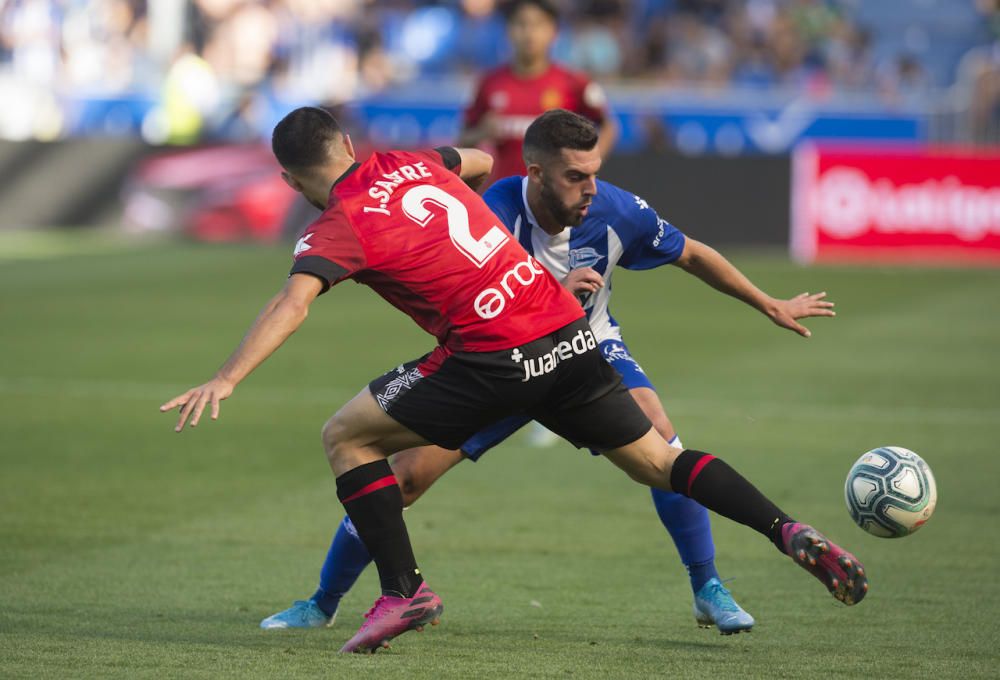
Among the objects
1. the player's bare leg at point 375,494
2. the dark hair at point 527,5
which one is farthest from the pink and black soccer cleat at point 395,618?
the dark hair at point 527,5

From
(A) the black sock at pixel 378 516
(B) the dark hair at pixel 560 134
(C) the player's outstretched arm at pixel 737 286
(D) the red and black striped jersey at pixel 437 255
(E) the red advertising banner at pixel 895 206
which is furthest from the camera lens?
(E) the red advertising banner at pixel 895 206

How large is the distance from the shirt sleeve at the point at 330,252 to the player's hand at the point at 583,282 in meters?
0.82

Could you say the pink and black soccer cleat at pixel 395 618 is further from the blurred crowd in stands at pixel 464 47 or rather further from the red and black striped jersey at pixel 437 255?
the blurred crowd in stands at pixel 464 47

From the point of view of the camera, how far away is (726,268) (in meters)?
5.74

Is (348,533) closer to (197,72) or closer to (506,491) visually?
(506,491)

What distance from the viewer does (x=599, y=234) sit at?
5824 mm

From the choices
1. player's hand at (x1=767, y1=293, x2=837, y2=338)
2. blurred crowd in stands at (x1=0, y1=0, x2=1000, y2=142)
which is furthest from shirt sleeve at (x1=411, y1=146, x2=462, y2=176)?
blurred crowd in stands at (x1=0, y1=0, x2=1000, y2=142)

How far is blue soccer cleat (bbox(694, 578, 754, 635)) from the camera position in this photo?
5.39 m

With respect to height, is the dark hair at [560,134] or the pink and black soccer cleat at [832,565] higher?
the dark hair at [560,134]

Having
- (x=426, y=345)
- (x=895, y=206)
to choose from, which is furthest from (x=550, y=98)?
(x=895, y=206)

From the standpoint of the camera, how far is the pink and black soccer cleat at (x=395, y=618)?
197 inches

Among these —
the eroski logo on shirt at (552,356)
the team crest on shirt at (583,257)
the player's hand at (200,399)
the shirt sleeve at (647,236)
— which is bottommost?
the eroski logo on shirt at (552,356)

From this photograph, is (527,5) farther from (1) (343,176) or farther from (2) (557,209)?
(1) (343,176)

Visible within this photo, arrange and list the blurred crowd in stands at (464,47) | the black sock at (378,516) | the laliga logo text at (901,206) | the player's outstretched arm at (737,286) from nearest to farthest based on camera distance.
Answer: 1. the black sock at (378,516)
2. the player's outstretched arm at (737,286)
3. the laliga logo text at (901,206)
4. the blurred crowd in stands at (464,47)
